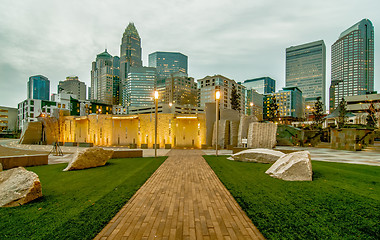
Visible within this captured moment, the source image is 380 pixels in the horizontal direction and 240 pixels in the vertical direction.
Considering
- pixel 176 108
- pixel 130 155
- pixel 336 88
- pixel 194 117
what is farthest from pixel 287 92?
pixel 130 155

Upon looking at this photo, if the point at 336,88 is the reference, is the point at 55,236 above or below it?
below

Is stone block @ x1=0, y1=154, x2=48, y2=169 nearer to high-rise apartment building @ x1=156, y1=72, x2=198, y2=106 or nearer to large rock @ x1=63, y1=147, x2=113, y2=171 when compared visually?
large rock @ x1=63, y1=147, x2=113, y2=171

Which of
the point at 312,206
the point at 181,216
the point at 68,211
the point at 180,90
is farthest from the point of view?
the point at 180,90

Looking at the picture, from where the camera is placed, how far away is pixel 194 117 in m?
24.8

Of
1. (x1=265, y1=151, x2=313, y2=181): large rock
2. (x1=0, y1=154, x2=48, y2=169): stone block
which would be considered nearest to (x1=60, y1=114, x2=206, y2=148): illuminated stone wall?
(x1=0, y1=154, x2=48, y2=169): stone block

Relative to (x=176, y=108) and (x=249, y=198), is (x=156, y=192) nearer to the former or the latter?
(x=249, y=198)

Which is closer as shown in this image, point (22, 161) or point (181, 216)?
point (181, 216)

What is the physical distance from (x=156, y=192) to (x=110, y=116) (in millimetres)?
25290

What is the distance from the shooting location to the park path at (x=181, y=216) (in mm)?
3512

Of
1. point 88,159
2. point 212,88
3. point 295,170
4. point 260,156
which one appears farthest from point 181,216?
point 212,88

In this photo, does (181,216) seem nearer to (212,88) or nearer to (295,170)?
(295,170)

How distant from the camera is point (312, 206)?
4691mm

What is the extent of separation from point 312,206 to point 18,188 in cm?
832

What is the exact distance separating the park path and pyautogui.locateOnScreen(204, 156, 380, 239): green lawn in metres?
0.37
